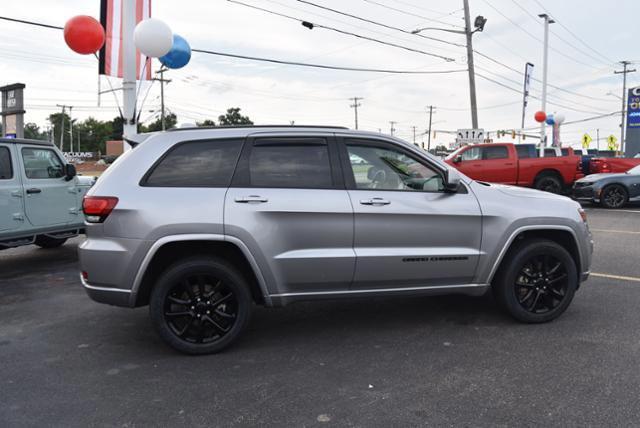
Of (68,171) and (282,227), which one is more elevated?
(68,171)

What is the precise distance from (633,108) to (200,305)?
34.0 m

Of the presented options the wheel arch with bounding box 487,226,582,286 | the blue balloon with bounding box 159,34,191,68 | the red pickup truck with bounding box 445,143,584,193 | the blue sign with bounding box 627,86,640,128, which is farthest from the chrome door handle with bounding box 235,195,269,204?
the blue sign with bounding box 627,86,640,128

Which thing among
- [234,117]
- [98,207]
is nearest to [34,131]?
[234,117]

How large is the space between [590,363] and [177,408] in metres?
2.96

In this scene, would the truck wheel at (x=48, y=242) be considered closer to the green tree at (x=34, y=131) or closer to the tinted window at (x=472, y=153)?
the tinted window at (x=472, y=153)

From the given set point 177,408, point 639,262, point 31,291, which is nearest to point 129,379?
point 177,408

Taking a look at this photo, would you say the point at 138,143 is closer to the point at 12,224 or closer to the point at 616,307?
the point at 12,224

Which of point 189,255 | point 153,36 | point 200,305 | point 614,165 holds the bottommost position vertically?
point 200,305

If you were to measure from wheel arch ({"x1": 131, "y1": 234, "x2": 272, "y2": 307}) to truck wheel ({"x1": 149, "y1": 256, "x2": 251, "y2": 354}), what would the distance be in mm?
113

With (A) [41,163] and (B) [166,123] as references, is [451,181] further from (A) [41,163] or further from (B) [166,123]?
(B) [166,123]

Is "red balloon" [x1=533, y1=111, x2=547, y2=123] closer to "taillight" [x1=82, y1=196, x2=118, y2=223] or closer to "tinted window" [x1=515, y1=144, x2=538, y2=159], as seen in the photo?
"tinted window" [x1=515, y1=144, x2=538, y2=159]

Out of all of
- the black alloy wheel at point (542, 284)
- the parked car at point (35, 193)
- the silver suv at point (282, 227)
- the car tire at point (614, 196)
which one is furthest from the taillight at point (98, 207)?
the car tire at point (614, 196)

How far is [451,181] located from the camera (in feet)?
14.2

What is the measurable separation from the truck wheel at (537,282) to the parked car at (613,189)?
38.7 ft
